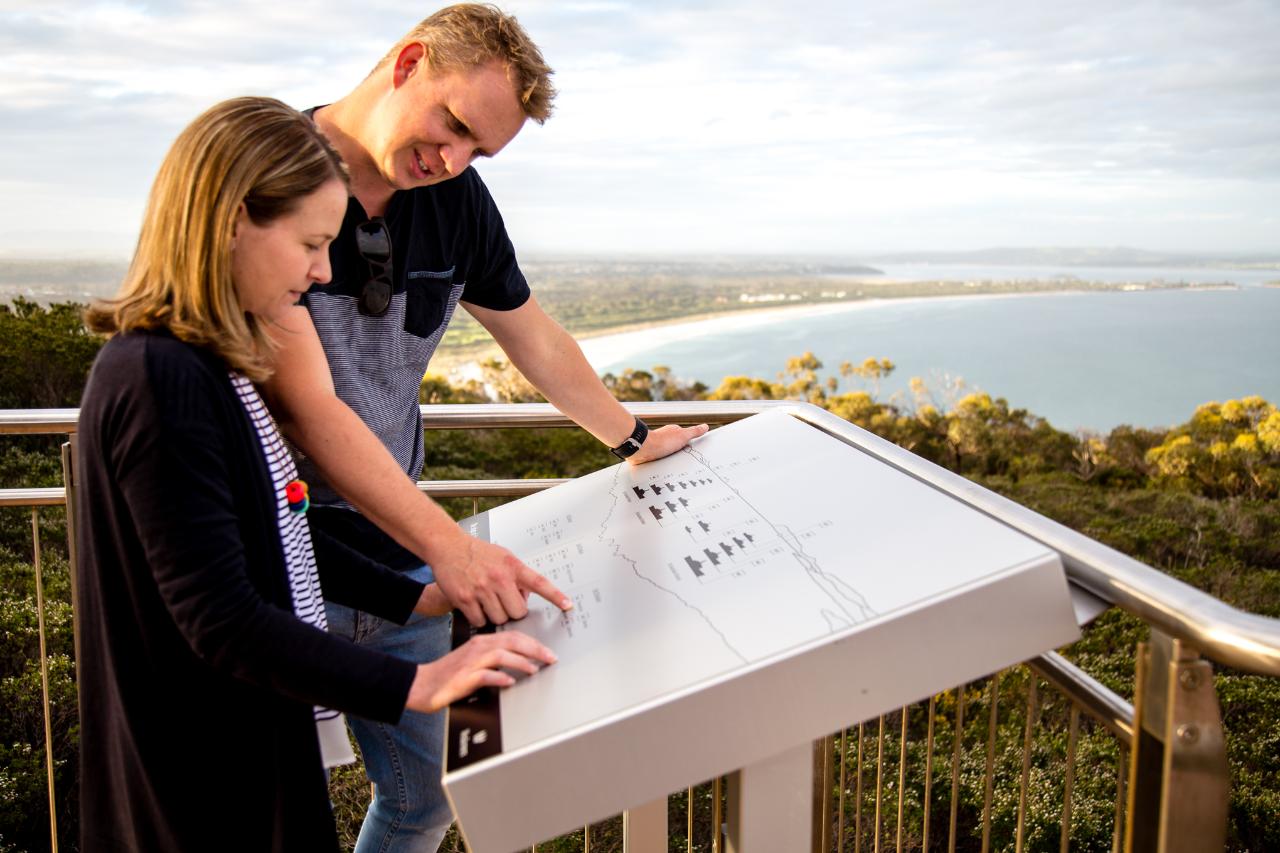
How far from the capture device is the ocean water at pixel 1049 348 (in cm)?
1098

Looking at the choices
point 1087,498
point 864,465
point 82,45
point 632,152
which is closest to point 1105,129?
point 632,152

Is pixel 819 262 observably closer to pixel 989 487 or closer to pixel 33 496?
pixel 989 487

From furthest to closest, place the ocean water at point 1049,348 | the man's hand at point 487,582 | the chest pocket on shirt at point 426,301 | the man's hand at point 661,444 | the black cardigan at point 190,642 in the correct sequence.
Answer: the ocean water at point 1049,348
the man's hand at point 661,444
the chest pocket on shirt at point 426,301
the man's hand at point 487,582
the black cardigan at point 190,642

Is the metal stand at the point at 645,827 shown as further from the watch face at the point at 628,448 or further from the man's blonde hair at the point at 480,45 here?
the man's blonde hair at the point at 480,45

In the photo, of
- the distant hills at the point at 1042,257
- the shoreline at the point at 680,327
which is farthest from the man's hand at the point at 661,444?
the distant hills at the point at 1042,257

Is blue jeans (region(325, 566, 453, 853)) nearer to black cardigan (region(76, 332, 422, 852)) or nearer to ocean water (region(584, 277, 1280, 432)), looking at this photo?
black cardigan (region(76, 332, 422, 852))

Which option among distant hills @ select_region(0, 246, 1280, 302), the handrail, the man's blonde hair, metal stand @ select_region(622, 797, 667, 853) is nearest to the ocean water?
distant hills @ select_region(0, 246, 1280, 302)

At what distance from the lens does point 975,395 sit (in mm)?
10477

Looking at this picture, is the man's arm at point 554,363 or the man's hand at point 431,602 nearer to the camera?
the man's hand at point 431,602

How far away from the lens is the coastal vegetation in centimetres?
442

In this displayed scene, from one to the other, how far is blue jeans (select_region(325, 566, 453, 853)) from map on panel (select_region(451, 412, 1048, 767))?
0.78 feet

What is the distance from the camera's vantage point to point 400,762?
1519 millimetres

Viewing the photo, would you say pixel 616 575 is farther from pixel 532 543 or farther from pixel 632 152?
pixel 632 152

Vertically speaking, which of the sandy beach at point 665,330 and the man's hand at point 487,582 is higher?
the man's hand at point 487,582
